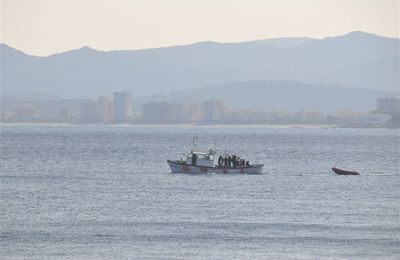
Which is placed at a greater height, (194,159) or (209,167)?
(194,159)

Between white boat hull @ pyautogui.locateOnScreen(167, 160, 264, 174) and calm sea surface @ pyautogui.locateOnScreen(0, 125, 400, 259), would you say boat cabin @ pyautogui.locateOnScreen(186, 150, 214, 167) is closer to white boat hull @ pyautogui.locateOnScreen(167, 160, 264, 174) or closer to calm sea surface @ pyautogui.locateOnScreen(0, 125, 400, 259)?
white boat hull @ pyautogui.locateOnScreen(167, 160, 264, 174)

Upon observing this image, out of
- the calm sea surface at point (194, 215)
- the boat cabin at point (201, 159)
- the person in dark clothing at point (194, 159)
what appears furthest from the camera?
the person in dark clothing at point (194, 159)

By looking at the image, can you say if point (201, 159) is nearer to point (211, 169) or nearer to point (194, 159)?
point (194, 159)

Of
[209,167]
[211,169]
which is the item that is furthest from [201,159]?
[211,169]

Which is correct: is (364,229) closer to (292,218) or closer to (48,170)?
(292,218)

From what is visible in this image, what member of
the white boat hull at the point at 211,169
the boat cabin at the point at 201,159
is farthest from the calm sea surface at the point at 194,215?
the boat cabin at the point at 201,159

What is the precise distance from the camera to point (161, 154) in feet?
411

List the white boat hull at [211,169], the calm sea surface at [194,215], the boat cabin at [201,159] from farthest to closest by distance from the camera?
the boat cabin at [201,159]
the white boat hull at [211,169]
the calm sea surface at [194,215]

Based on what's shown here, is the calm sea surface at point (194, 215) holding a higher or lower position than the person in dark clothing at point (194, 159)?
lower

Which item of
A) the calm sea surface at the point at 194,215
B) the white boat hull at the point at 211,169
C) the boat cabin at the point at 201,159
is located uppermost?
the boat cabin at the point at 201,159

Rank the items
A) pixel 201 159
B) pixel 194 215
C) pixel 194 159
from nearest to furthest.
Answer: pixel 194 215 → pixel 194 159 → pixel 201 159

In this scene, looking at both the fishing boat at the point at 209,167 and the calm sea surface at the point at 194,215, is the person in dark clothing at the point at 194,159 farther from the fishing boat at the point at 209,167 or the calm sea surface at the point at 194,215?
the calm sea surface at the point at 194,215

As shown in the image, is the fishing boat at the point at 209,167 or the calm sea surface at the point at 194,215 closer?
the calm sea surface at the point at 194,215

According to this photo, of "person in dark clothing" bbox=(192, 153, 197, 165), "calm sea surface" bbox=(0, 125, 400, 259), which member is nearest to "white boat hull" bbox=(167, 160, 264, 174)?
A: "person in dark clothing" bbox=(192, 153, 197, 165)
